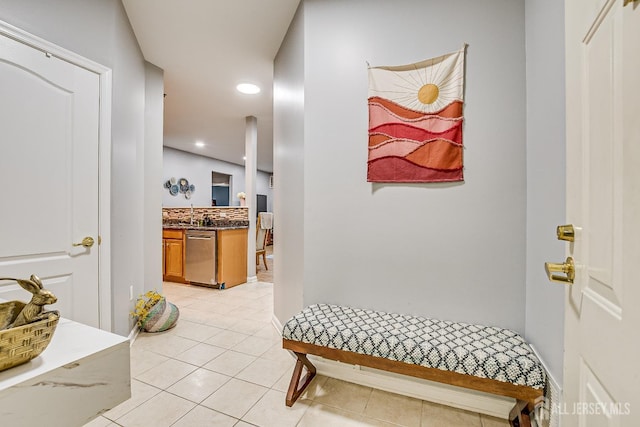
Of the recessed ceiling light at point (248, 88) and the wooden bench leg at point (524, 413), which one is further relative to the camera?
the recessed ceiling light at point (248, 88)

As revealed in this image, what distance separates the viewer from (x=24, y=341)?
0.56 meters

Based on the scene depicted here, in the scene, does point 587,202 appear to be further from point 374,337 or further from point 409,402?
point 409,402

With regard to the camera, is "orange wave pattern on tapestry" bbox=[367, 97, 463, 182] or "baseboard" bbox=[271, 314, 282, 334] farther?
"baseboard" bbox=[271, 314, 282, 334]

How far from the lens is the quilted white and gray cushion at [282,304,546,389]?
120 cm

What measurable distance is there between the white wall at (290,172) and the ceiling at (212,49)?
0.24 m

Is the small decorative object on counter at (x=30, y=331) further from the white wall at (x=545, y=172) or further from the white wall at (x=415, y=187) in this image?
the white wall at (x=545, y=172)

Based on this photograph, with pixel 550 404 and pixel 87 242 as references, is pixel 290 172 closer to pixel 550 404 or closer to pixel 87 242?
pixel 87 242

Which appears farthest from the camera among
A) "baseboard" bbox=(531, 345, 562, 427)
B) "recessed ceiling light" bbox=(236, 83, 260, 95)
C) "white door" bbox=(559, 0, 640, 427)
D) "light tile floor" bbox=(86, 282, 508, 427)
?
"recessed ceiling light" bbox=(236, 83, 260, 95)

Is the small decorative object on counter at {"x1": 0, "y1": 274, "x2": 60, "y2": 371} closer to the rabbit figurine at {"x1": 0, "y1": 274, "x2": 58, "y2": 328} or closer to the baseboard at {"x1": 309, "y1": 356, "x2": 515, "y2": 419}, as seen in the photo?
the rabbit figurine at {"x1": 0, "y1": 274, "x2": 58, "y2": 328}

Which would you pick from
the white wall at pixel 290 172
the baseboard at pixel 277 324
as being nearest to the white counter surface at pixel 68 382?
the white wall at pixel 290 172

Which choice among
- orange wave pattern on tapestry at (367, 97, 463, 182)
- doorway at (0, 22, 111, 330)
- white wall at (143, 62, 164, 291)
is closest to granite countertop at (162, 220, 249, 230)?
white wall at (143, 62, 164, 291)

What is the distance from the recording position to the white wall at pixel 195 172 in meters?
6.54

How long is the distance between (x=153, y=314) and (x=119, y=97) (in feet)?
5.94

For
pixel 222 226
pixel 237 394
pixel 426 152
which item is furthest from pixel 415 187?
pixel 222 226
